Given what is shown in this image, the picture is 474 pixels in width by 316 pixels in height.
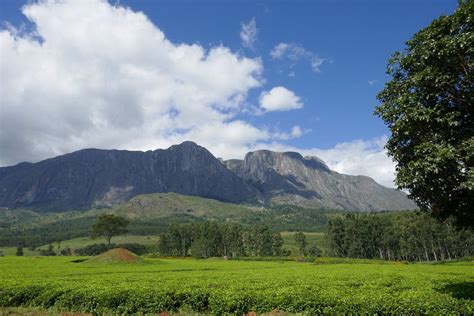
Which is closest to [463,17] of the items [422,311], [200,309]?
[422,311]

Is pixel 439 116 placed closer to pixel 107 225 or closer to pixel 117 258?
pixel 117 258

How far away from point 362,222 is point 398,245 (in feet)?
58.5

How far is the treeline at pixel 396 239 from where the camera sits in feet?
468

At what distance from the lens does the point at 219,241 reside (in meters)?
187

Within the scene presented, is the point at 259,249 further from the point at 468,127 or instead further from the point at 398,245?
the point at 468,127

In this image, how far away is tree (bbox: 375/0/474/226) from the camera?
21.8 meters

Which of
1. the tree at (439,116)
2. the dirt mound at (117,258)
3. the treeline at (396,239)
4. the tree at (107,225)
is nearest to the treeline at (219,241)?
the tree at (107,225)

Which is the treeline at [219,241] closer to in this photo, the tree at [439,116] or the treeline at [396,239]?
the treeline at [396,239]

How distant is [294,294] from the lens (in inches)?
1006

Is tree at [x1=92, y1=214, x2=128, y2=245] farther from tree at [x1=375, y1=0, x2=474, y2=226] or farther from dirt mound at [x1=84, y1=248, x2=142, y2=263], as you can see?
tree at [x1=375, y1=0, x2=474, y2=226]

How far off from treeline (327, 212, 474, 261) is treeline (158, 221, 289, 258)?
30117 millimetres

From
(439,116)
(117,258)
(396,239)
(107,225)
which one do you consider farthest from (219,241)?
(439,116)

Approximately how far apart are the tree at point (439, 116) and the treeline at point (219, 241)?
158099mm

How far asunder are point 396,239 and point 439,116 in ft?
482
